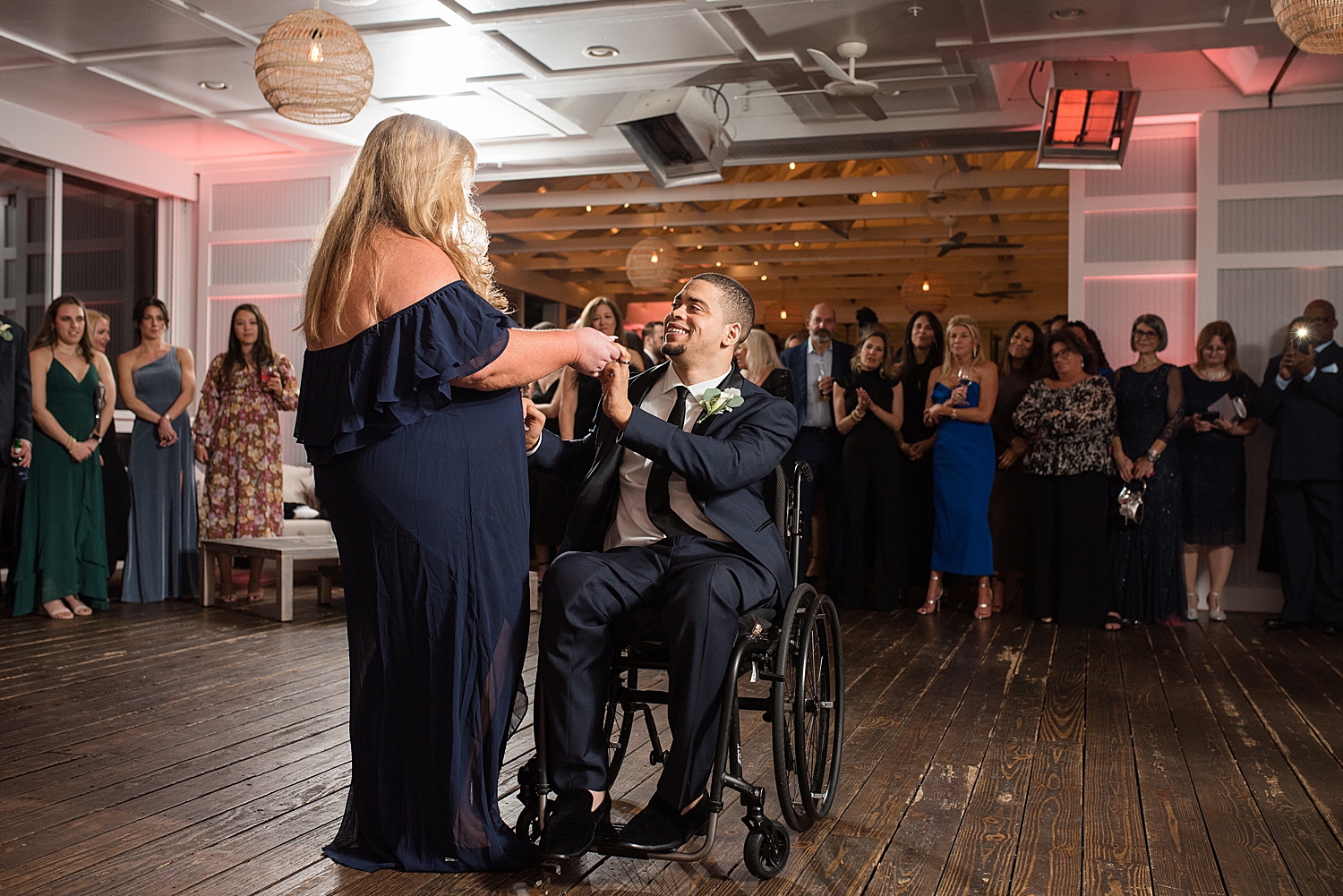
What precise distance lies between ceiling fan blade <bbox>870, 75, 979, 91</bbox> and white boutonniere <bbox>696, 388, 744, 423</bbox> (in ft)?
14.0

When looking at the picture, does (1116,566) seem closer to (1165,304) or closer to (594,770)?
(1165,304)

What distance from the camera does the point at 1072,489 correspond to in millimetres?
5652

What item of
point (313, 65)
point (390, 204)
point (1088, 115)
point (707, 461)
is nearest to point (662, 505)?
point (707, 461)

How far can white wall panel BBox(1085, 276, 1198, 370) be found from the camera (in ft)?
21.4

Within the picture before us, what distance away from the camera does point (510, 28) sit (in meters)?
5.52

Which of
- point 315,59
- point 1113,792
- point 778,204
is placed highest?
point 778,204

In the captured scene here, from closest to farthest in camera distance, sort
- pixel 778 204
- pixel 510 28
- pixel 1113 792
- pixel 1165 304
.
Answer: pixel 1113 792 → pixel 510 28 → pixel 1165 304 → pixel 778 204

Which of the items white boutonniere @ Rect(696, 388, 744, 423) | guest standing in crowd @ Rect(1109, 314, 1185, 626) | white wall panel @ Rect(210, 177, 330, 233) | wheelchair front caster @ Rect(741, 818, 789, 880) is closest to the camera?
wheelchair front caster @ Rect(741, 818, 789, 880)

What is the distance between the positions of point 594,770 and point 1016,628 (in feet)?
12.5

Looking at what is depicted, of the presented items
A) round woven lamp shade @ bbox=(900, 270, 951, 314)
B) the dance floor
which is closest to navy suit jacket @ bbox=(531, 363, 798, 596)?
the dance floor

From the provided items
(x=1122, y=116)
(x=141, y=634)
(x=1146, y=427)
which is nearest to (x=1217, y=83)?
(x=1122, y=116)

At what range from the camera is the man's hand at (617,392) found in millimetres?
2326

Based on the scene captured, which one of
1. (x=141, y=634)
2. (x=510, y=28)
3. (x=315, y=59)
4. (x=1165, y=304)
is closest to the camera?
(x=315, y=59)

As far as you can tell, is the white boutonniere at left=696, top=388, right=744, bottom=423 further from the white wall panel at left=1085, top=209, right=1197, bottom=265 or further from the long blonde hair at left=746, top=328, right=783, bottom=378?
the white wall panel at left=1085, top=209, right=1197, bottom=265
